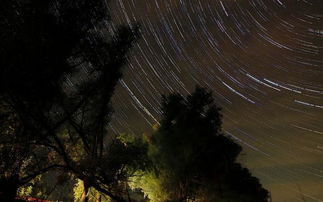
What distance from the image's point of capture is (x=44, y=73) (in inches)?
530

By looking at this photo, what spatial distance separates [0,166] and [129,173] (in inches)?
583

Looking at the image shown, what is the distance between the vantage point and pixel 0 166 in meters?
14.3

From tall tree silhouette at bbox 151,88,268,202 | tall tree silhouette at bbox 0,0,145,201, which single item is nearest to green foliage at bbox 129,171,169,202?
tall tree silhouette at bbox 151,88,268,202

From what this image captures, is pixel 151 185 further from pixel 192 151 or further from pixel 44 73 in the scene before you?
pixel 44 73

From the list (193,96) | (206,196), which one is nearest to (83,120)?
(193,96)

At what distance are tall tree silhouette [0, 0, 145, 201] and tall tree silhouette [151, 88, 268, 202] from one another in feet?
37.1

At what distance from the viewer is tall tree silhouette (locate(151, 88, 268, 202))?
30.3 metres

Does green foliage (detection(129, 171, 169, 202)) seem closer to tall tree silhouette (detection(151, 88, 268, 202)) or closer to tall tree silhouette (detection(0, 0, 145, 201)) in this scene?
tall tree silhouette (detection(151, 88, 268, 202))

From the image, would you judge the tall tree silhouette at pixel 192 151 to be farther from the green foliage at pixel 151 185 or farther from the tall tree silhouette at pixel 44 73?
the tall tree silhouette at pixel 44 73

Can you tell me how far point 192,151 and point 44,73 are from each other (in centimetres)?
1874

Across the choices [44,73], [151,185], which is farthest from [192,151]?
[44,73]

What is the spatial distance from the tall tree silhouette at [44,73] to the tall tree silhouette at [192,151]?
1129cm

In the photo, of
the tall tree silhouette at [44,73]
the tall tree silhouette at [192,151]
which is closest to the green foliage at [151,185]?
the tall tree silhouette at [192,151]

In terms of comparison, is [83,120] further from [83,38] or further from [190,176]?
[190,176]
